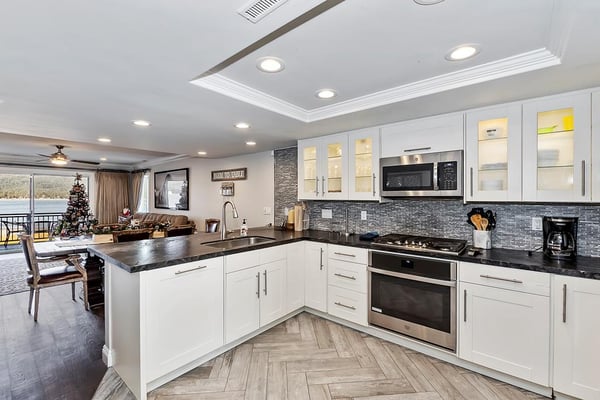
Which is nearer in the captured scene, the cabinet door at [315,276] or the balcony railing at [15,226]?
the cabinet door at [315,276]

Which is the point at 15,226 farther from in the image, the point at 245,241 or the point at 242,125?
the point at 242,125

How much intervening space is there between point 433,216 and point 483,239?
53 centimetres

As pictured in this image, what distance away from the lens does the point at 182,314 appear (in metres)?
2.18

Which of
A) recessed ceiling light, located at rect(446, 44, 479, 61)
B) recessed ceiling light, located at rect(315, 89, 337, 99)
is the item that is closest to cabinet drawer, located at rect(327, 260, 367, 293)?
recessed ceiling light, located at rect(315, 89, 337, 99)

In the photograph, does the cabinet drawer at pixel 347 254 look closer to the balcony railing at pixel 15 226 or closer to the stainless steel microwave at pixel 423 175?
the stainless steel microwave at pixel 423 175

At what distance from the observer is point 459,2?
1265 mm

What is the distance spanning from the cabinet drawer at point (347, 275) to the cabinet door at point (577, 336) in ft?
4.78

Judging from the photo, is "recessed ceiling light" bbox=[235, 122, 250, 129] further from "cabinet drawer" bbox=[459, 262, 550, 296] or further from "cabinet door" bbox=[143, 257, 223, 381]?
"cabinet drawer" bbox=[459, 262, 550, 296]

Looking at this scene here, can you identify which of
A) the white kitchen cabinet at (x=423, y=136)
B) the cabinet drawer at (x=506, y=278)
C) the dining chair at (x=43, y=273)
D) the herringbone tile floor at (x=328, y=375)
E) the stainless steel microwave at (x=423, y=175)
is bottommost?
the herringbone tile floor at (x=328, y=375)

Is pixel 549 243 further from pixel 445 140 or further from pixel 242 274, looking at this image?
pixel 242 274

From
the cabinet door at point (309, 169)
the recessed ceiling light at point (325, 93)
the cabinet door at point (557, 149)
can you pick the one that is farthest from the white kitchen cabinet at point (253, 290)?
the cabinet door at point (557, 149)

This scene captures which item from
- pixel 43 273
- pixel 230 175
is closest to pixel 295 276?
pixel 230 175

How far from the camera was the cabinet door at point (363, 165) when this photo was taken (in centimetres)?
307

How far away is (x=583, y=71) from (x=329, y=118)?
1793 millimetres
